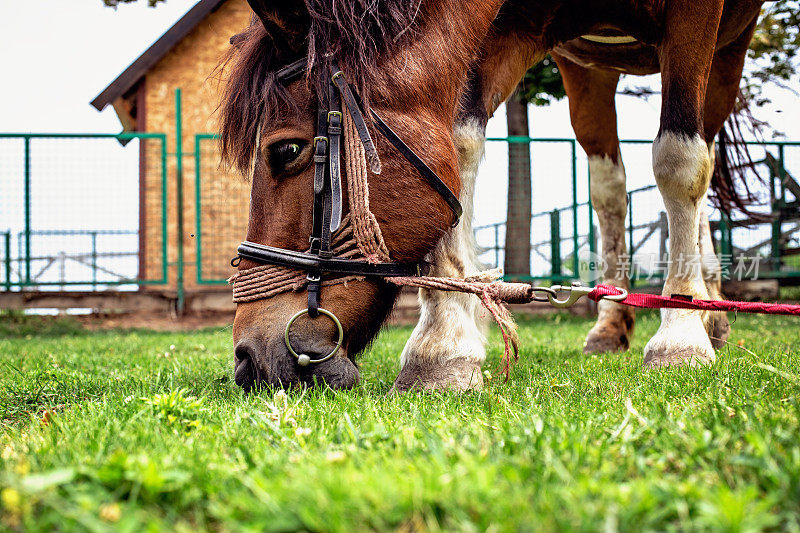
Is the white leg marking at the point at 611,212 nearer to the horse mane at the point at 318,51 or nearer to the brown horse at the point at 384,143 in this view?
the brown horse at the point at 384,143

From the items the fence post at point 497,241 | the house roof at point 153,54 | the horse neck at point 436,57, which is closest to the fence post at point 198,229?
the house roof at point 153,54

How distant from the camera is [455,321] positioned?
91.5 inches

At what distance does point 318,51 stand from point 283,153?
36 centimetres

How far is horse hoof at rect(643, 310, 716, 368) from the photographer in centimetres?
263

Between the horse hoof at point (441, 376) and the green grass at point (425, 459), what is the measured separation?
10cm

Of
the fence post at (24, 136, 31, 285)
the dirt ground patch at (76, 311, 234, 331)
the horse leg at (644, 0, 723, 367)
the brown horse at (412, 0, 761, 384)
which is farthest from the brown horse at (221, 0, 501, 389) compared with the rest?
the fence post at (24, 136, 31, 285)

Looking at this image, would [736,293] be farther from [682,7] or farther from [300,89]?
[300,89]

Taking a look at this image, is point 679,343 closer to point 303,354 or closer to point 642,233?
point 303,354

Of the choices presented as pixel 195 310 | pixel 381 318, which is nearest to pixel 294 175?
pixel 381 318

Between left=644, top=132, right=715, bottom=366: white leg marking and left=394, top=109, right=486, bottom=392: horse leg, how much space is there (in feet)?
2.87

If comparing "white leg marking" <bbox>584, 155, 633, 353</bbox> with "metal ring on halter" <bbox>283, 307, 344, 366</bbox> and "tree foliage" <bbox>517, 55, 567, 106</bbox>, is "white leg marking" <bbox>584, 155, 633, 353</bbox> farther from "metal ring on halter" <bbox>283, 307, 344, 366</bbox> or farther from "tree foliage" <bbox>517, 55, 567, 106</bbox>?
"tree foliage" <bbox>517, 55, 567, 106</bbox>

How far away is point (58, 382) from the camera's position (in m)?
2.55

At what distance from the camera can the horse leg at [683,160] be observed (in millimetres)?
2674

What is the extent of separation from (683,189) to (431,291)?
1408mm
